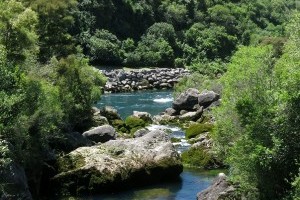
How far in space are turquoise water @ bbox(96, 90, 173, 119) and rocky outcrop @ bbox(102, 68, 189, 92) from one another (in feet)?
17.8

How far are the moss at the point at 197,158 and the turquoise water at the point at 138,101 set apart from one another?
30738 mm

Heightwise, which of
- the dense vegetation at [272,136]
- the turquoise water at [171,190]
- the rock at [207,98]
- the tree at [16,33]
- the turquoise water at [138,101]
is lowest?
the turquoise water at [171,190]

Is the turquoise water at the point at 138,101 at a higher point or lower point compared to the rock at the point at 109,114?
lower

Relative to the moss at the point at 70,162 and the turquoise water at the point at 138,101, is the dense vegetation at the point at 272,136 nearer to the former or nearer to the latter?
the moss at the point at 70,162

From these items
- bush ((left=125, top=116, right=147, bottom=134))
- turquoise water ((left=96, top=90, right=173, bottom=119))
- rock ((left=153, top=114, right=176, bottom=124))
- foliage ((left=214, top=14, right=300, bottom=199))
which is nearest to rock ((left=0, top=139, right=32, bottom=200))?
foliage ((left=214, top=14, right=300, bottom=199))

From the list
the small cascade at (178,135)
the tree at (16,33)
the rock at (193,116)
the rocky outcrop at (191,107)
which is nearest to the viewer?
the tree at (16,33)

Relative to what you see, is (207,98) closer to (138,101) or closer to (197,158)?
(197,158)

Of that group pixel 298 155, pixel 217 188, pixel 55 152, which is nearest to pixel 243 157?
pixel 298 155

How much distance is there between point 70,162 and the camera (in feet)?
130

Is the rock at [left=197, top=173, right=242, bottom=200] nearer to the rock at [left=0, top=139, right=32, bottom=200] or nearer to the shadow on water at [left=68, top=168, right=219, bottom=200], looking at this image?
the shadow on water at [left=68, top=168, right=219, bottom=200]

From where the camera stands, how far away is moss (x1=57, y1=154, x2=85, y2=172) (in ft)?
129

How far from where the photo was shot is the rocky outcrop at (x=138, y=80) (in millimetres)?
116694

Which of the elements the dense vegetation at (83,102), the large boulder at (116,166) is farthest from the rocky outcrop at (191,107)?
the large boulder at (116,166)

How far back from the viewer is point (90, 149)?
134 feet
